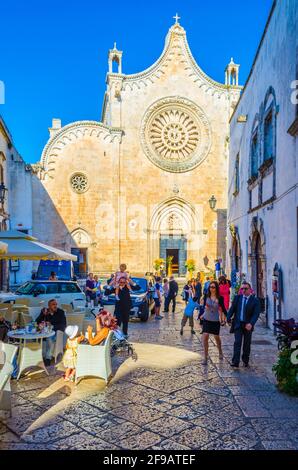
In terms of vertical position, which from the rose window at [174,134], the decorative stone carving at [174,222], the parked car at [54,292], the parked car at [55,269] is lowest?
the parked car at [54,292]

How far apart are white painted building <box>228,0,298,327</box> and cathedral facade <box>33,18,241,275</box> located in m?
13.3

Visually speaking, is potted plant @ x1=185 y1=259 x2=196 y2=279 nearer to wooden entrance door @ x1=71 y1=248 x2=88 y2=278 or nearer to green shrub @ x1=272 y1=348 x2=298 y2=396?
wooden entrance door @ x1=71 y1=248 x2=88 y2=278

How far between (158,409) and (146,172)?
83.9ft

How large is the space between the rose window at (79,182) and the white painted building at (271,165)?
14389 millimetres

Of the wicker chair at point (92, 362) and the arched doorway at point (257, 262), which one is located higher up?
the arched doorway at point (257, 262)

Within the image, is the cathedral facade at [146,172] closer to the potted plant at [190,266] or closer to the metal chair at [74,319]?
the potted plant at [190,266]

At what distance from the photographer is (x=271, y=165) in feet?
36.6

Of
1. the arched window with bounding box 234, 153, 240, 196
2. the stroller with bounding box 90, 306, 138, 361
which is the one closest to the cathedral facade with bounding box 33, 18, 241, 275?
the arched window with bounding box 234, 153, 240, 196

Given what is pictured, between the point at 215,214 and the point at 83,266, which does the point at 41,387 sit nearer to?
the point at 83,266

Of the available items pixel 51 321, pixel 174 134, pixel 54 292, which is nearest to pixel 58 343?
pixel 51 321

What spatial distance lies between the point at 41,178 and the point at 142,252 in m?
8.79

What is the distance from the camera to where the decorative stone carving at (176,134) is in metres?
30.4

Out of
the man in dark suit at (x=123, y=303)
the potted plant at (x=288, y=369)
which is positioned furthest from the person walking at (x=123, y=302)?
the potted plant at (x=288, y=369)

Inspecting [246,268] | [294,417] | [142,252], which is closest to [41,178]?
[142,252]
